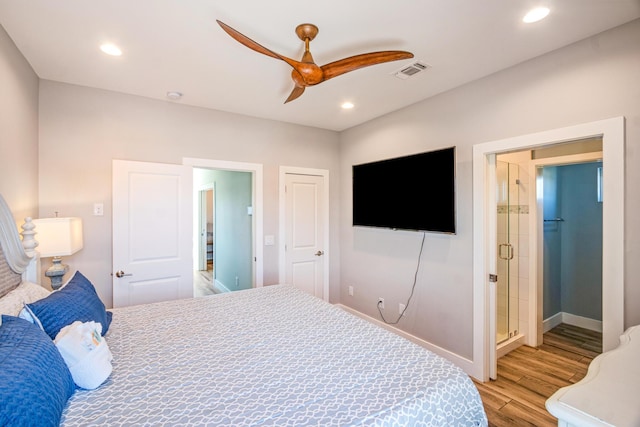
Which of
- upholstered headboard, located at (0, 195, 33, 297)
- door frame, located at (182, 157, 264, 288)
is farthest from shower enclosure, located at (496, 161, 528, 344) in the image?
upholstered headboard, located at (0, 195, 33, 297)

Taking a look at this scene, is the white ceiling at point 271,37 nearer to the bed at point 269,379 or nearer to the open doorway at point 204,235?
the bed at point 269,379

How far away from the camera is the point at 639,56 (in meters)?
1.80

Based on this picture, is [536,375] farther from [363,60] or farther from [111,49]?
[111,49]

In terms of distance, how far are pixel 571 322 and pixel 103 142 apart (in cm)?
579

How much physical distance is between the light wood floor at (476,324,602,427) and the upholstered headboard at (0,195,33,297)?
3233mm

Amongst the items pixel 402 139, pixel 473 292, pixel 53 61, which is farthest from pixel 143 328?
pixel 402 139

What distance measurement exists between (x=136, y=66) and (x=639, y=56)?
348 cm

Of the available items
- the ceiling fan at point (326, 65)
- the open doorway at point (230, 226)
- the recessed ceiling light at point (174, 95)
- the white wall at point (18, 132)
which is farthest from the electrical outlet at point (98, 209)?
the ceiling fan at point (326, 65)

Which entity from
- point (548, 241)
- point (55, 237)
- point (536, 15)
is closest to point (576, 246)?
point (548, 241)

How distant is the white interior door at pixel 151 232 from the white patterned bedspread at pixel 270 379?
39.0 inches

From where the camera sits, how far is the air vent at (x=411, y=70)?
2.39 m

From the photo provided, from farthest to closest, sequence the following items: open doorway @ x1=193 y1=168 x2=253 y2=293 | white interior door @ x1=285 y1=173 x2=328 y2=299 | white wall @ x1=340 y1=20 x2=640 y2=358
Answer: open doorway @ x1=193 y1=168 x2=253 y2=293 < white interior door @ x1=285 y1=173 x2=328 y2=299 < white wall @ x1=340 y1=20 x2=640 y2=358

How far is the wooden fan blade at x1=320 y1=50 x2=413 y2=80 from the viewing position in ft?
5.82

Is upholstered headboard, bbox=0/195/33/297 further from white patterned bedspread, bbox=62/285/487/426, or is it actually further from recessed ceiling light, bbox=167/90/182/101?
recessed ceiling light, bbox=167/90/182/101
